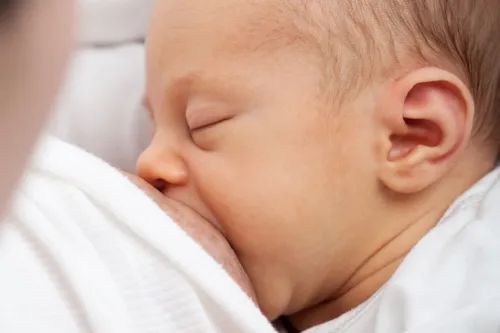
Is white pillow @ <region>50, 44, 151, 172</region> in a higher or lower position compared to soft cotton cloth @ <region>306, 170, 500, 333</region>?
lower

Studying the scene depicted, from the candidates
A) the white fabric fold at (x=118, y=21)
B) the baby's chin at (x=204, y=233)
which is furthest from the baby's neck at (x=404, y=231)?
the white fabric fold at (x=118, y=21)

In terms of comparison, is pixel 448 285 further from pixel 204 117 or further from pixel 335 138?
pixel 204 117

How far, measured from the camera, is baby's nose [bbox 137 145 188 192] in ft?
2.44

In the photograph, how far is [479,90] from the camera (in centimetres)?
73

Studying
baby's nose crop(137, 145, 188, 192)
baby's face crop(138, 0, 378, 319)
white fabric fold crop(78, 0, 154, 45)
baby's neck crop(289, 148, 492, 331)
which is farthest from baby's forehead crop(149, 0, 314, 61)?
white fabric fold crop(78, 0, 154, 45)

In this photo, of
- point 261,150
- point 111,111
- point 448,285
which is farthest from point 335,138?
point 111,111

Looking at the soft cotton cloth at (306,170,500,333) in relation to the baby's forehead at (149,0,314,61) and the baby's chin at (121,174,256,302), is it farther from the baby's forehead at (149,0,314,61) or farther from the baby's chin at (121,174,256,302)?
the baby's forehead at (149,0,314,61)

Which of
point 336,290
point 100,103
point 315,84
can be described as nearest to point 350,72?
point 315,84

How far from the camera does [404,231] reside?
0.75 metres

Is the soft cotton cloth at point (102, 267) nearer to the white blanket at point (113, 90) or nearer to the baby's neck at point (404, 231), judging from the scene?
the baby's neck at point (404, 231)

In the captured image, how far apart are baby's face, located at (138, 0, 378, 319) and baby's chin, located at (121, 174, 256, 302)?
0.04ft

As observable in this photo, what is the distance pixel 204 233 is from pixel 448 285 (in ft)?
0.79

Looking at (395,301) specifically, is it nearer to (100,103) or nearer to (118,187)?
(118,187)

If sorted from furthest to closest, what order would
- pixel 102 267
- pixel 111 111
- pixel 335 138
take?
pixel 111 111, pixel 335 138, pixel 102 267
